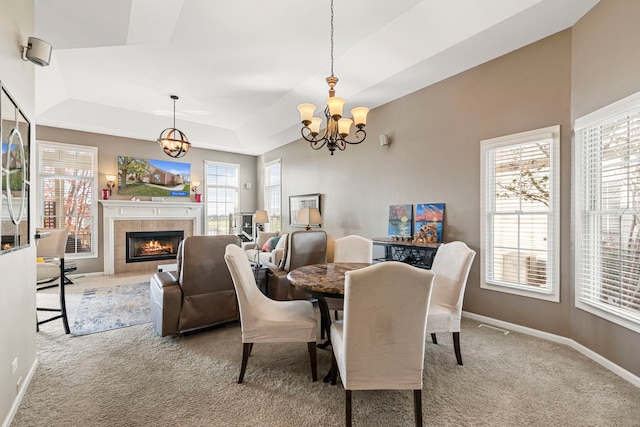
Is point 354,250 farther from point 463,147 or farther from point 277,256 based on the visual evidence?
point 463,147

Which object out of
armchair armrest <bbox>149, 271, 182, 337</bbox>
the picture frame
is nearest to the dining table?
armchair armrest <bbox>149, 271, 182, 337</bbox>

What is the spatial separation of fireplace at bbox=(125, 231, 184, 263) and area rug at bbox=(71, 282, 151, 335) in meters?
1.59

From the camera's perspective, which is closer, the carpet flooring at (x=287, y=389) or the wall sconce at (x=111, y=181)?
the carpet flooring at (x=287, y=389)

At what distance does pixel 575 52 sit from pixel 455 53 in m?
1.07

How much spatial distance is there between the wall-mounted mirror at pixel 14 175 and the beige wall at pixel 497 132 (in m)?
4.07

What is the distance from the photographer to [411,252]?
3883mm

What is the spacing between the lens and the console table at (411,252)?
3578mm

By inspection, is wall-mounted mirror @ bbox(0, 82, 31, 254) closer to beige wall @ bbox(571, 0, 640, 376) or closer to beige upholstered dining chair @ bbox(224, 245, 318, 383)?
beige upholstered dining chair @ bbox(224, 245, 318, 383)

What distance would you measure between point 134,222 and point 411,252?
19.8ft

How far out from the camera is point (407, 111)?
4.27 meters

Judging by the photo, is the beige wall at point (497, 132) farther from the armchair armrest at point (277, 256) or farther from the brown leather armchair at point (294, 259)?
the armchair armrest at point (277, 256)

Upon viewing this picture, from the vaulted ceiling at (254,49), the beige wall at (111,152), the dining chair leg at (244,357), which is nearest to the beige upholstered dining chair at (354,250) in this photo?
the dining chair leg at (244,357)

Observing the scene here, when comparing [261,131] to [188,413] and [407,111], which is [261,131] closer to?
[407,111]

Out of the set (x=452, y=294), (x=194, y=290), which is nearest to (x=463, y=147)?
(x=452, y=294)
